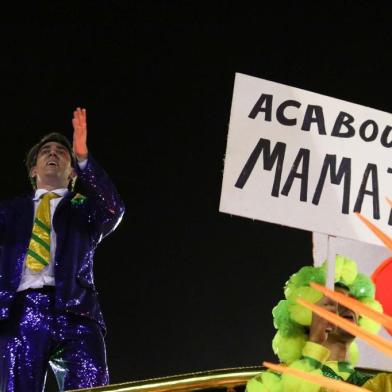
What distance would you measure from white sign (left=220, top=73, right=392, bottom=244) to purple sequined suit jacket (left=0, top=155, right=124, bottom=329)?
59 centimetres

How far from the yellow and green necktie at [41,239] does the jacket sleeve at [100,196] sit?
16 centimetres

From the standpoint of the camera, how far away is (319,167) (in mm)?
2855

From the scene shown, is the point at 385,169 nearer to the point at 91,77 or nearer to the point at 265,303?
the point at 265,303

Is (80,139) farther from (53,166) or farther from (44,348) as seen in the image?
(44,348)

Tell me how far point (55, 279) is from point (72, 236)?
0.18 metres

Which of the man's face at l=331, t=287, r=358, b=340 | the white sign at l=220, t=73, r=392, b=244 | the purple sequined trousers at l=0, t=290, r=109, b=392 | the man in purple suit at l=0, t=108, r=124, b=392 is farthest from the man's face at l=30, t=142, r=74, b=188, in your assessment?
the man's face at l=331, t=287, r=358, b=340

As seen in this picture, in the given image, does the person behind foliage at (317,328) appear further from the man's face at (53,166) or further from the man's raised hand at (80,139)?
the man's face at (53,166)

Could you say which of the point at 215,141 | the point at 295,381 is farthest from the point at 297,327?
the point at 215,141

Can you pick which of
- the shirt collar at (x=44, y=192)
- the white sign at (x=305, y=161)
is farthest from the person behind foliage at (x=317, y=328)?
the shirt collar at (x=44, y=192)

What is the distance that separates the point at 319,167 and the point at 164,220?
3.95 meters

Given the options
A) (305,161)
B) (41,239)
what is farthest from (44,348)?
(305,161)

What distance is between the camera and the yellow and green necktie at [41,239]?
9.83ft

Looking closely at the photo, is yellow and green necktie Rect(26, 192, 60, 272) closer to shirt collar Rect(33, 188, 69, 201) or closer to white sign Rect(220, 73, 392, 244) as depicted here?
shirt collar Rect(33, 188, 69, 201)

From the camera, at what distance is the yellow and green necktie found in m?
3.00
